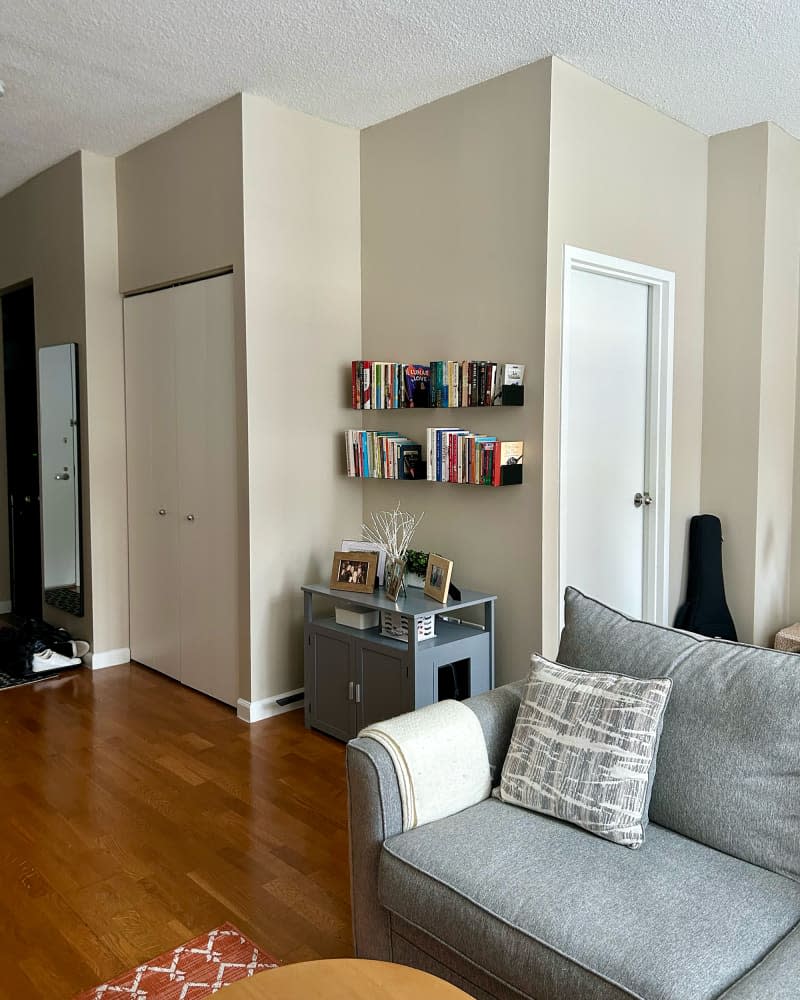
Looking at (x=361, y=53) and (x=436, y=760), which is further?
(x=361, y=53)

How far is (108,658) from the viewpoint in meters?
4.72

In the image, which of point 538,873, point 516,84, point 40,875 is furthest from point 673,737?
point 516,84

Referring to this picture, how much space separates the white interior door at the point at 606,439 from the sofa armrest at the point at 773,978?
2.15 metres

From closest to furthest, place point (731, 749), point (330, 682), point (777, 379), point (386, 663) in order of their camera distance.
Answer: point (731, 749)
point (386, 663)
point (330, 682)
point (777, 379)

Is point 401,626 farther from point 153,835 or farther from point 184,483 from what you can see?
point 184,483

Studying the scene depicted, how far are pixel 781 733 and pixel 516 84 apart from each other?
108 inches

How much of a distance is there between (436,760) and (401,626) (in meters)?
1.39

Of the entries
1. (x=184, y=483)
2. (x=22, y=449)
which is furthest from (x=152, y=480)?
(x=22, y=449)

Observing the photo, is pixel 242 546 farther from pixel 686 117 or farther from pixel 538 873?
pixel 686 117

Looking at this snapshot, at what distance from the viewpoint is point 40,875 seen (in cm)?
260

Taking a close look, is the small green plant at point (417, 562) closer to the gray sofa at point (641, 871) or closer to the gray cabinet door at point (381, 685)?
the gray cabinet door at point (381, 685)

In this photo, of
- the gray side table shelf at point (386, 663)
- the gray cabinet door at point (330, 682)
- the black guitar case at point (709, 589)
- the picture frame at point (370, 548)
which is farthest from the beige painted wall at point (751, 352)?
the gray cabinet door at point (330, 682)

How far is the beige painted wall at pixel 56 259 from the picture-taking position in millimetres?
4582

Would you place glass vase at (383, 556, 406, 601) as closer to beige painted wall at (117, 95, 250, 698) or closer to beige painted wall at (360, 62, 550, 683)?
beige painted wall at (360, 62, 550, 683)
